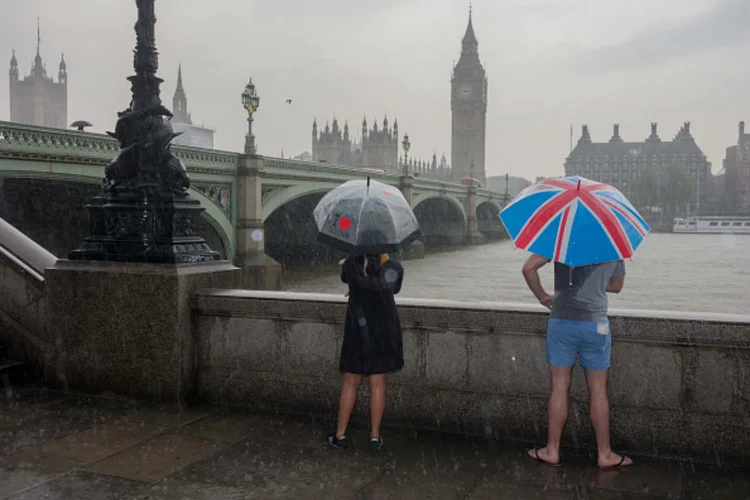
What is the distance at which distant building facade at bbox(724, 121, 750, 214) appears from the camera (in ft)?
434

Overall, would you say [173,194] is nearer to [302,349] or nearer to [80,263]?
[80,263]

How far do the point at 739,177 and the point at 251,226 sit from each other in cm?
12864

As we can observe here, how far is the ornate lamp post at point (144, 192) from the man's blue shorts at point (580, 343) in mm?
2675

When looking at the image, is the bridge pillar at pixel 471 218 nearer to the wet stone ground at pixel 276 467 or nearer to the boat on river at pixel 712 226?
the boat on river at pixel 712 226

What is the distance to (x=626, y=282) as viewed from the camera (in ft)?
105

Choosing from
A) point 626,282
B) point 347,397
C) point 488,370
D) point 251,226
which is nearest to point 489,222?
point 626,282

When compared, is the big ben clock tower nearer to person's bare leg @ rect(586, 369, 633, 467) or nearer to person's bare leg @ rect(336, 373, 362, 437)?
person's bare leg @ rect(336, 373, 362, 437)

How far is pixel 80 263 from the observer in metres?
5.61

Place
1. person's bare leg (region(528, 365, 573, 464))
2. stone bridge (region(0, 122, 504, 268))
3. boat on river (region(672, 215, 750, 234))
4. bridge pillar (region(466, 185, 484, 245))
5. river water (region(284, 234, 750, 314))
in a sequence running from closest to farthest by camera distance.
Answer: person's bare leg (region(528, 365, 573, 464))
stone bridge (region(0, 122, 504, 268))
river water (region(284, 234, 750, 314))
bridge pillar (region(466, 185, 484, 245))
boat on river (region(672, 215, 750, 234))

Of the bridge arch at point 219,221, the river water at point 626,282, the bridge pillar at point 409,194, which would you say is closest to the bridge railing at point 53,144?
the bridge arch at point 219,221

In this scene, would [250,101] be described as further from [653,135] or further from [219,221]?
[653,135]

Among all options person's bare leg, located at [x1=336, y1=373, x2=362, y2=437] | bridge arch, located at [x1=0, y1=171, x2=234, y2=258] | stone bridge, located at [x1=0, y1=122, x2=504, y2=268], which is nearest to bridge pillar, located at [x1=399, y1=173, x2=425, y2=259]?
stone bridge, located at [x1=0, y1=122, x2=504, y2=268]

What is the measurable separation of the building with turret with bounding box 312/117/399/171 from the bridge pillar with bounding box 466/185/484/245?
2224 inches

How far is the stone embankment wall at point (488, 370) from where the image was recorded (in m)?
4.24
